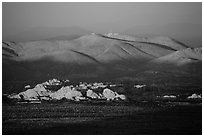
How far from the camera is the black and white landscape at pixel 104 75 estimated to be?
1319cm

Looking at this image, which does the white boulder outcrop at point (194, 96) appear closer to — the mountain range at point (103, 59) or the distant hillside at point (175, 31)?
the mountain range at point (103, 59)

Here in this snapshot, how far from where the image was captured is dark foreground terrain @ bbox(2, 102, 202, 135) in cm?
1253

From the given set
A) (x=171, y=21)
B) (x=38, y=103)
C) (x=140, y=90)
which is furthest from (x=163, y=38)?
Result: (x=38, y=103)

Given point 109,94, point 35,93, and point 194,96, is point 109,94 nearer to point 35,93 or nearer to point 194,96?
point 35,93

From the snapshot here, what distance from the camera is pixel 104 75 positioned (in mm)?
14531

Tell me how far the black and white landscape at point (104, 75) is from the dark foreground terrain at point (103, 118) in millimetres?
25

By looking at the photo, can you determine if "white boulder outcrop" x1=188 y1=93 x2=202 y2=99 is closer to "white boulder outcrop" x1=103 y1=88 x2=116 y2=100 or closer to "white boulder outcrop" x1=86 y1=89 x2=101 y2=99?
"white boulder outcrop" x1=103 y1=88 x2=116 y2=100

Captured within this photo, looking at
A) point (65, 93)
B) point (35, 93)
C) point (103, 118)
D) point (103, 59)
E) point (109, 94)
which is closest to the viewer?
point (103, 118)

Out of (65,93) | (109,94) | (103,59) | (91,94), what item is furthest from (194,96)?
(65,93)

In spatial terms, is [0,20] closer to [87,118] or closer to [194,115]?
[87,118]

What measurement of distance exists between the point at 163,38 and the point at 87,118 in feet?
10.5

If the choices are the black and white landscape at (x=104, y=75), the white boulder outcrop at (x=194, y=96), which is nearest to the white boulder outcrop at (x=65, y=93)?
the black and white landscape at (x=104, y=75)

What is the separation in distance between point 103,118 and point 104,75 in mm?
1466

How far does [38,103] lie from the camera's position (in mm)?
14312
